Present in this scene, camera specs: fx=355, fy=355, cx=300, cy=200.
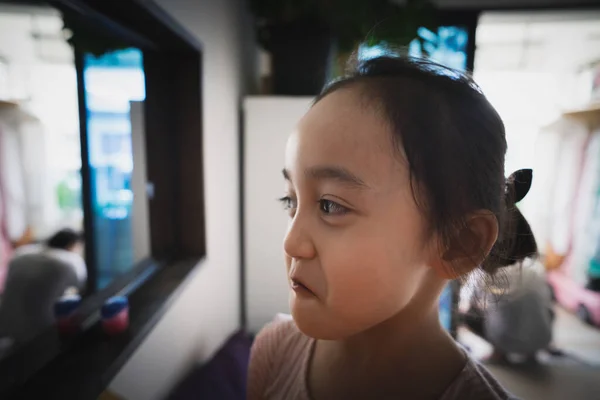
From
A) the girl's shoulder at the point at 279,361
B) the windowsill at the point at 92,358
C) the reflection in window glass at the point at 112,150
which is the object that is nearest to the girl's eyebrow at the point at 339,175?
the girl's shoulder at the point at 279,361

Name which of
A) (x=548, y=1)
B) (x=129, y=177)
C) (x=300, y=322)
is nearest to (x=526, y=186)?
(x=300, y=322)

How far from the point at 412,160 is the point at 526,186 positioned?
25 cm

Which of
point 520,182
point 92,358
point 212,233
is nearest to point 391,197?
point 520,182

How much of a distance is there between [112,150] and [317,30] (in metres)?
1.00

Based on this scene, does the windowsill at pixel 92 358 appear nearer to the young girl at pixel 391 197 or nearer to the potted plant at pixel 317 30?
the young girl at pixel 391 197

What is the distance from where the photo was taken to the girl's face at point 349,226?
421 mm

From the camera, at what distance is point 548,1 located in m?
1.96

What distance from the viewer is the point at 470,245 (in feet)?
1.53

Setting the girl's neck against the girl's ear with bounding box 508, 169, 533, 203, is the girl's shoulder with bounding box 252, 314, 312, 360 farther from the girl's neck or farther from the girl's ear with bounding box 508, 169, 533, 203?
the girl's ear with bounding box 508, 169, 533, 203

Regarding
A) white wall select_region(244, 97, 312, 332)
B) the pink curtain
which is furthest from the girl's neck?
white wall select_region(244, 97, 312, 332)

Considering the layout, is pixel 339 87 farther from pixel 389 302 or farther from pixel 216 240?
pixel 216 240

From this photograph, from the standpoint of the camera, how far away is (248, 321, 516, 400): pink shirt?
0.50m

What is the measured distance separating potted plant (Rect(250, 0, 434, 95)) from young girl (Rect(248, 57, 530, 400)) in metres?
1.08

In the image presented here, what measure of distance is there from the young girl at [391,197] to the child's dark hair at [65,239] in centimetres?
61
